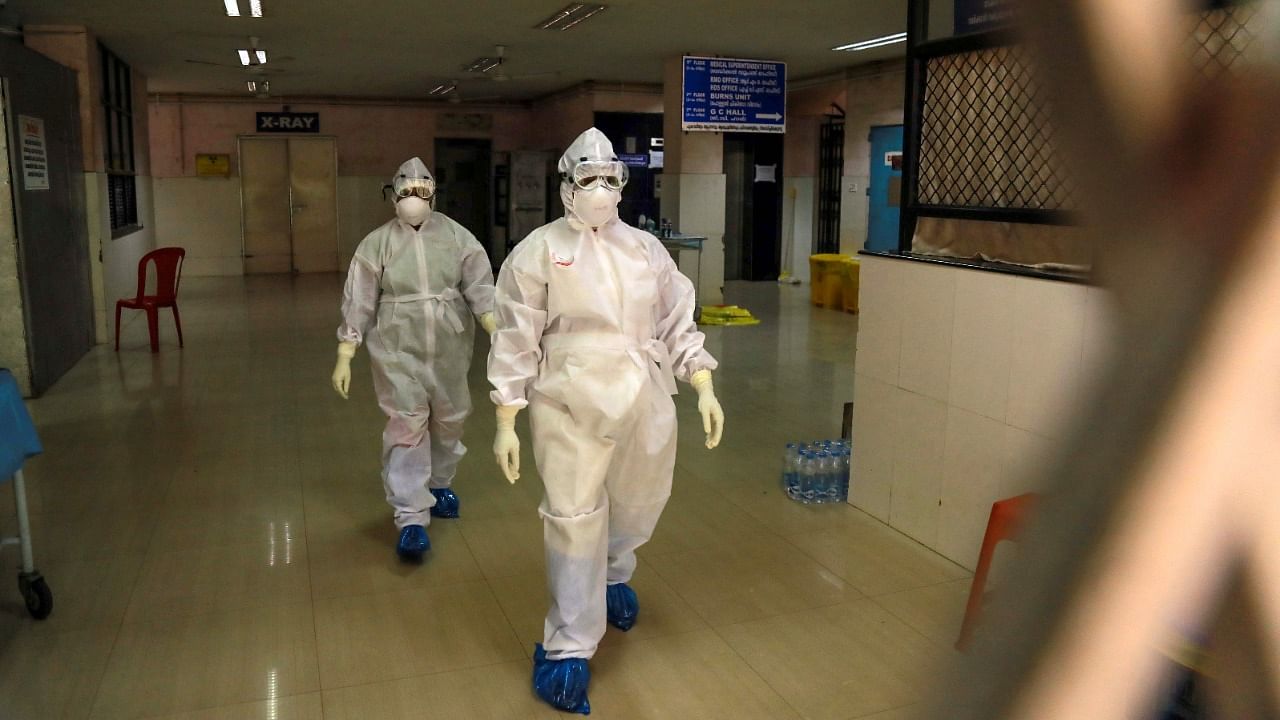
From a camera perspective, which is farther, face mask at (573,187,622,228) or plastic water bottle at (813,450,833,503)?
plastic water bottle at (813,450,833,503)

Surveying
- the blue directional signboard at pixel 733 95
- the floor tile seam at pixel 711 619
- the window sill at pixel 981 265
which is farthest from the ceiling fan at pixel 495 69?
the floor tile seam at pixel 711 619

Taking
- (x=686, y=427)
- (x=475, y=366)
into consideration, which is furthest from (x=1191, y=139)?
(x=475, y=366)

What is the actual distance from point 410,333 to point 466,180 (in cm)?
1216

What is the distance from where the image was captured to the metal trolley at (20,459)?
8.38ft

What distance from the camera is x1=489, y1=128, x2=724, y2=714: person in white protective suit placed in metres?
2.39

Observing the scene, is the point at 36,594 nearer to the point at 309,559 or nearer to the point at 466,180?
the point at 309,559

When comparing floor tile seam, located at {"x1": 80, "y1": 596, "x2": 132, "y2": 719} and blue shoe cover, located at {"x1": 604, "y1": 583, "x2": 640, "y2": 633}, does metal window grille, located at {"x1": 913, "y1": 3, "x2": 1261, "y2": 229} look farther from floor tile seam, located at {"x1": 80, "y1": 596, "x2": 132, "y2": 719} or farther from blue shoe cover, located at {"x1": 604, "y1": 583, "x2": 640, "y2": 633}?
floor tile seam, located at {"x1": 80, "y1": 596, "x2": 132, "y2": 719}

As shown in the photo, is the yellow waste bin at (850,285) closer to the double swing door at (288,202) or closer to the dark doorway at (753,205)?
the dark doorway at (753,205)

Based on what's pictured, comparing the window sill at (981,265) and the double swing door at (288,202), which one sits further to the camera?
the double swing door at (288,202)

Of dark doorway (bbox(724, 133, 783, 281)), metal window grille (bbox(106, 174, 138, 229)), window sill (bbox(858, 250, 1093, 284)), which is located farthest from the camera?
dark doorway (bbox(724, 133, 783, 281))

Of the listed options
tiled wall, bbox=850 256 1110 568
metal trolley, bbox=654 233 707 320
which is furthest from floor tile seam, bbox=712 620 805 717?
metal trolley, bbox=654 233 707 320

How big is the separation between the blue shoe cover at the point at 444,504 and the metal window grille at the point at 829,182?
955 centimetres

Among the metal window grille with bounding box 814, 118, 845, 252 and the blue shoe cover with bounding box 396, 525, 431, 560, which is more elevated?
the metal window grille with bounding box 814, 118, 845, 252

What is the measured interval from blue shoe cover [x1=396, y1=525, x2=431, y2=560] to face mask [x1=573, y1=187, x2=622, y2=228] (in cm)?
142
